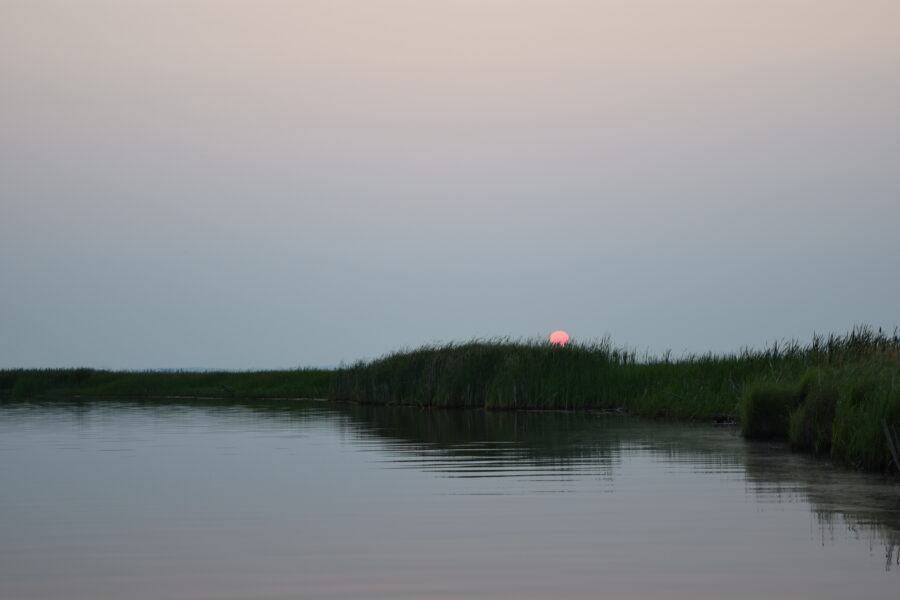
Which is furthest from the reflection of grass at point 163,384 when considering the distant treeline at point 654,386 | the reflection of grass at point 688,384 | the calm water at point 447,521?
the calm water at point 447,521

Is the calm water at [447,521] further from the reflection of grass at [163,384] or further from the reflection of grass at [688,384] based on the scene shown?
the reflection of grass at [163,384]

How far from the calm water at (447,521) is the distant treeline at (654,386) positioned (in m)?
0.65

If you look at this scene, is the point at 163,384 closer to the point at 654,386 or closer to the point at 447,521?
the point at 654,386

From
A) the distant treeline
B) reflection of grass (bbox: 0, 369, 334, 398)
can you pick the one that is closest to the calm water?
the distant treeline

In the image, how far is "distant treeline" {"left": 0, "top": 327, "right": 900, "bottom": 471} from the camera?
48.4 ft

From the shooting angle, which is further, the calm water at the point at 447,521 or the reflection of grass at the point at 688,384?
the reflection of grass at the point at 688,384

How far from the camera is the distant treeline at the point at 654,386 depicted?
1474cm

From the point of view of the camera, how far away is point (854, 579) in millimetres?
7562

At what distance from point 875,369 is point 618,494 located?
5.92 meters

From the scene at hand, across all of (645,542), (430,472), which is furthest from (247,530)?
(430,472)

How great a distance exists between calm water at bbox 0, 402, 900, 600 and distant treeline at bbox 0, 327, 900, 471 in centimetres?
65

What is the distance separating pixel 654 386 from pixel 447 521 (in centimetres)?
1805

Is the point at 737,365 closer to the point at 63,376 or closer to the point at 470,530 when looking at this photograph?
the point at 470,530

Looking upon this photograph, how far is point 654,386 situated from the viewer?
27688 millimetres
